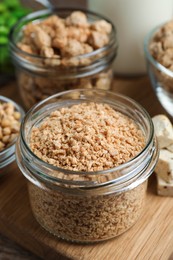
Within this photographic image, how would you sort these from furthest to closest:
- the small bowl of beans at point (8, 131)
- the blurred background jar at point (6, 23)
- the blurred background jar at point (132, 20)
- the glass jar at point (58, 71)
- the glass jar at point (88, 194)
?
the blurred background jar at point (6, 23) < the blurred background jar at point (132, 20) < the glass jar at point (58, 71) < the small bowl of beans at point (8, 131) < the glass jar at point (88, 194)

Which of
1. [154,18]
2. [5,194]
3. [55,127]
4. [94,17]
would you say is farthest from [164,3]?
[5,194]

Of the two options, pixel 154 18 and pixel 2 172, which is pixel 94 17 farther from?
pixel 2 172

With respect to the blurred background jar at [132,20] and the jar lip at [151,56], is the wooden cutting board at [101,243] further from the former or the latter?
the blurred background jar at [132,20]

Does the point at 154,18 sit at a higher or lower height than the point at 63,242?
higher

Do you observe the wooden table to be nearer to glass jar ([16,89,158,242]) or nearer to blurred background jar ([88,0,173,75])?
glass jar ([16,89,158,242])

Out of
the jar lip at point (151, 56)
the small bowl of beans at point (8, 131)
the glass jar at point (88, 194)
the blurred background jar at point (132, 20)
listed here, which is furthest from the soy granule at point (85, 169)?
the blurred background jar at point (132, 20)

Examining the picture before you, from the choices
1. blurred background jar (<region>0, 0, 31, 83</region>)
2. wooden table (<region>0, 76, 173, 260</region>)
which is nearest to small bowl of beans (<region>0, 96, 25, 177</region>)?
wooden table (<region>0, 76, 173, 260</region>)
